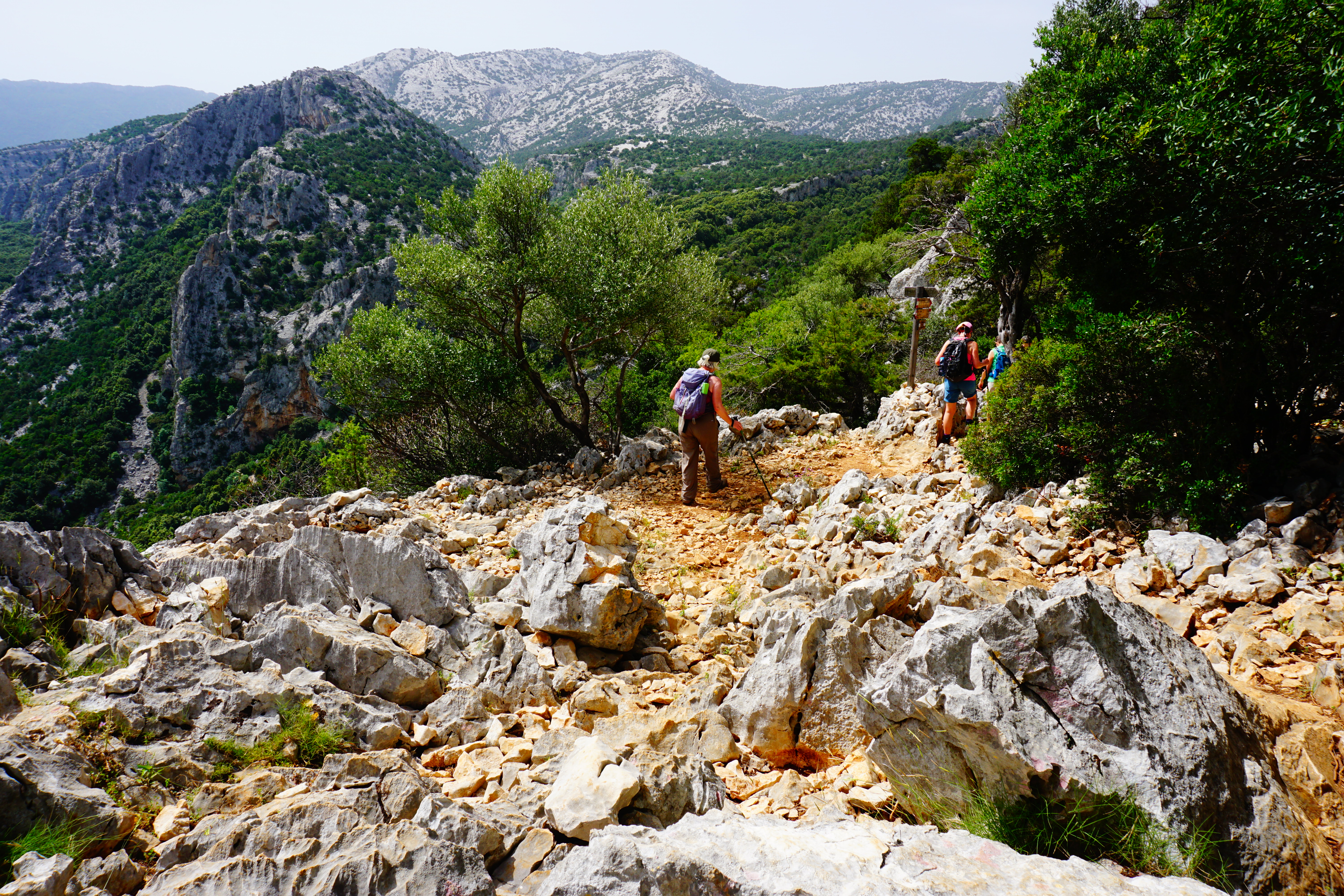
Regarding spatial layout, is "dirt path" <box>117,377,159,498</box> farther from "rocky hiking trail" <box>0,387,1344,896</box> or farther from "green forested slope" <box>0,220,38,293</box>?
"rocky hiking trail" <box>0,387,1344,896</box>

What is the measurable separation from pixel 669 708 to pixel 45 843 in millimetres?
3476

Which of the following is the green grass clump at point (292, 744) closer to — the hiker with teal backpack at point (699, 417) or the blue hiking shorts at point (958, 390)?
the hiker with teal backpack at point (699, 417)

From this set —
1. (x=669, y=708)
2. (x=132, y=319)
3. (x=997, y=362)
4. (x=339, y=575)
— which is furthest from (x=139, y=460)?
(x=997, y=362)

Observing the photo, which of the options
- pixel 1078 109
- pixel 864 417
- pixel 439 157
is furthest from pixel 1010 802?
pixel 439 157

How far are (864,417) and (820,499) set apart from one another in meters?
11.6

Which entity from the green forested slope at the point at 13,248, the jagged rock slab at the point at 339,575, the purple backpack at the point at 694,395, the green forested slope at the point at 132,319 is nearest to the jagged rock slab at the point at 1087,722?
the jagged rock slab at the point at 339,575

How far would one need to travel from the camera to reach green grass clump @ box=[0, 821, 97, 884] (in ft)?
8.29

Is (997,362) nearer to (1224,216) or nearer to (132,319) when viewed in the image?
(1224,216)

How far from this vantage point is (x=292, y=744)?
12.2ft

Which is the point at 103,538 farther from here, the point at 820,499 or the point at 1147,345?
the point at 1147,345

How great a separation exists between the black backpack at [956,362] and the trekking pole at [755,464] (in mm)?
3690

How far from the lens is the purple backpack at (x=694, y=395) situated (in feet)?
33.5

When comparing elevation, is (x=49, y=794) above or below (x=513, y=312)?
below

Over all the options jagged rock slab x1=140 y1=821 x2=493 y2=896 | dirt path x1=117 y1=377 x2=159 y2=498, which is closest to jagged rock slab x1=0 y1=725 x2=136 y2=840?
jagged rock slab x1=140 y1=821 x2=493 y2=896
